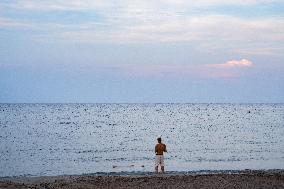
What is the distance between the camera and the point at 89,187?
17641mm

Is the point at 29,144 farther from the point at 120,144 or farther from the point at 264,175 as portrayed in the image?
the point at 264,175

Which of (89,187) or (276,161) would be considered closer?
(89,187)

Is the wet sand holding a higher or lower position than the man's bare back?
lower

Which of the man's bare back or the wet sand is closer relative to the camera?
the wet sand

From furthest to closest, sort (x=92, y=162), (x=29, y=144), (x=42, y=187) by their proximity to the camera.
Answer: (x=29, y=144) → (x=92, y=162) → (x=42, y=187)

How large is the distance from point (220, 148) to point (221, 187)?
20.7m

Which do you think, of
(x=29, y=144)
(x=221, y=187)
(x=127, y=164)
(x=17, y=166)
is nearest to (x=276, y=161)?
(x=127, y=164)

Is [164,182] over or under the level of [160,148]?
under

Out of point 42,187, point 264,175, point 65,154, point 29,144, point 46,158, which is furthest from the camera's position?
point 29,144

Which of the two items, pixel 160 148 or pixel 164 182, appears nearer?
pixel 164 182

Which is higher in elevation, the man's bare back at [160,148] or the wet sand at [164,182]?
the man's bare back at [160,148]

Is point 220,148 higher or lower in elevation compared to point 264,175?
higher

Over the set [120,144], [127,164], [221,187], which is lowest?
[221,187]

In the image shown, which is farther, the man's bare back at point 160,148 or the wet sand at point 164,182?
the man's bare back at point 160,148
